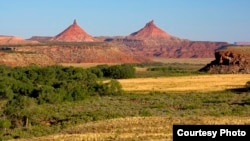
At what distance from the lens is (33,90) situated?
59.4 meters

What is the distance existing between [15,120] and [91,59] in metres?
128

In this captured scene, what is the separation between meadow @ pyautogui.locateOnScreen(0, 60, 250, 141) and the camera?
Result: 29.0 m

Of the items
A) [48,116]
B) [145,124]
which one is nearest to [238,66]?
[48,116]

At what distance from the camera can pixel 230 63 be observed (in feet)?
355

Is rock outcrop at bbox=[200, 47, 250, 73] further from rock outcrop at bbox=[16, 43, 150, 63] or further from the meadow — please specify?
rock outcrop at bbox=[16, 43, 150, 63]

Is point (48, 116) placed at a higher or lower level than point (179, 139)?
lower

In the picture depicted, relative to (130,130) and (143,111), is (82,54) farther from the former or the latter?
(130,130)

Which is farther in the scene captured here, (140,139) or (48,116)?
(48,116)

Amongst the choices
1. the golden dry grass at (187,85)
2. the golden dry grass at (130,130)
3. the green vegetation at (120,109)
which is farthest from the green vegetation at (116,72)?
the golden dry grass at (130,130)

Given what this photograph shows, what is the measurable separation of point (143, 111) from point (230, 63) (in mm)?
68802

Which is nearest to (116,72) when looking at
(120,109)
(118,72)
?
(118,72)

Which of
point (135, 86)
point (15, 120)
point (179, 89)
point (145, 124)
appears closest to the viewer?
point (145, 124)

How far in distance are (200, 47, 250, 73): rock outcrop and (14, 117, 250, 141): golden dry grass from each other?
74.8 m

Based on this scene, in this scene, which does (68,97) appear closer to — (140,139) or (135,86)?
(135,86)
